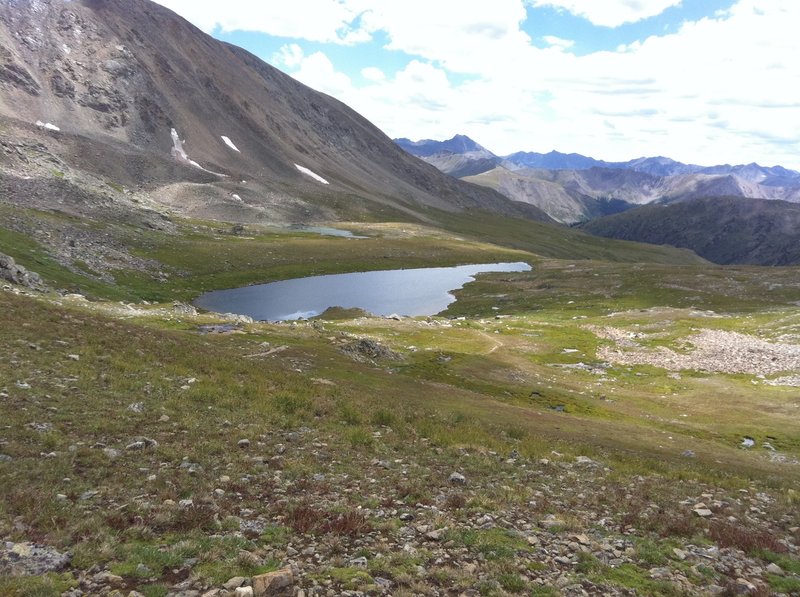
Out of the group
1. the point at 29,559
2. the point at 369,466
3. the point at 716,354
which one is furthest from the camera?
the point at 716,354

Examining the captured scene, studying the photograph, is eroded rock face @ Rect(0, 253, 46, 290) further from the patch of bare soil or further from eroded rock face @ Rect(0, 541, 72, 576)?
the patch of bare soil

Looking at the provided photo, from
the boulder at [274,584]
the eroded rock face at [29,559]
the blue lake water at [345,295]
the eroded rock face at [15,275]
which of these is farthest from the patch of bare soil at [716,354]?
the eroded rock face at [15,275]

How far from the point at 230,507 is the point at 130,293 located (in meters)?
85.7

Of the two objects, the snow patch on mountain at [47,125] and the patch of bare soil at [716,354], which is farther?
the snow patch on mountain at [47,125]

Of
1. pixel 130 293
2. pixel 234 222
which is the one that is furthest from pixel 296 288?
pixel 234 222

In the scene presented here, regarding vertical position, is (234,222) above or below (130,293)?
above

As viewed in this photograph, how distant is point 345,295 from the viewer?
12388 cm

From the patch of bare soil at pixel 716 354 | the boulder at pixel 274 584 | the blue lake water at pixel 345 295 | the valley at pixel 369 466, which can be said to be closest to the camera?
the boulder at pixel 274 584

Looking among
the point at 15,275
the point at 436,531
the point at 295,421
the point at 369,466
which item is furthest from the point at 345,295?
the point at 436,531

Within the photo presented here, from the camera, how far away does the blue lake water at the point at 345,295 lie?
103 meters

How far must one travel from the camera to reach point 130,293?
90.1 m

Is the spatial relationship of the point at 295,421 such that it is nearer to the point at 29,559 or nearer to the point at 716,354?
the point at 29,559

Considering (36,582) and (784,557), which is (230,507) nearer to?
(36,582)

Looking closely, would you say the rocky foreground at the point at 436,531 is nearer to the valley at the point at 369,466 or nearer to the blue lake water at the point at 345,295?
the valley at the point at 369,466
